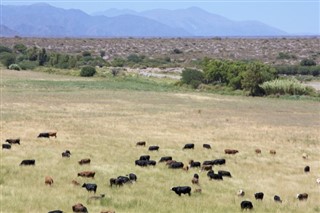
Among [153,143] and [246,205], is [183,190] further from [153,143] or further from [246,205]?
[153,143]

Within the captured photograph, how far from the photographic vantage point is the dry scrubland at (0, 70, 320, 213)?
17.0m

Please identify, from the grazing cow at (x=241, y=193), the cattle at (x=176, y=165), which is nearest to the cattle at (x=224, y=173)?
the cattle at (x=176, y=165)

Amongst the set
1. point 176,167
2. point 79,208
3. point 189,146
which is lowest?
point 189,146

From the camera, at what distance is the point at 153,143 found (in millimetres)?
28016

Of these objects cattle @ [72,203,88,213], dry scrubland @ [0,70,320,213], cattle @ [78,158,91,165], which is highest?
cattle @ [72,203,88,213]

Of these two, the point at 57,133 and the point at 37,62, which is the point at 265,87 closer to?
the point at 57,133

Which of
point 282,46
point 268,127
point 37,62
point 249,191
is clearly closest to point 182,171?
point 249,191

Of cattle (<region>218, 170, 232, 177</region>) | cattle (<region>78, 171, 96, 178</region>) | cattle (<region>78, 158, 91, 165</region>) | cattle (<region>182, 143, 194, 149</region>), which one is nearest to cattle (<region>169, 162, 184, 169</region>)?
cattle (<region>218, 170, 232, 177</region>)

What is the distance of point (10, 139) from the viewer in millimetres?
25984

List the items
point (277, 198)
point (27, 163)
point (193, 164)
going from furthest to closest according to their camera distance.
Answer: point (193, 164) → point (27, 163) → point (277, 198)

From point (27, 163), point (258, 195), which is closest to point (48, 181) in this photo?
point (27, 163)

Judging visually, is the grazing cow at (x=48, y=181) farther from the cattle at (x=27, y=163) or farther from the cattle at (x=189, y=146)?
the cattle at (x=189, y=146)

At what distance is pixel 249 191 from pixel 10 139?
12.6 meters

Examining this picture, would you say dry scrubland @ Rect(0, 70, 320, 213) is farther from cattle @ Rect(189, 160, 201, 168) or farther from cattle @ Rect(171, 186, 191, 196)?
cattle @ Rect(189, 160, 201, 168)
